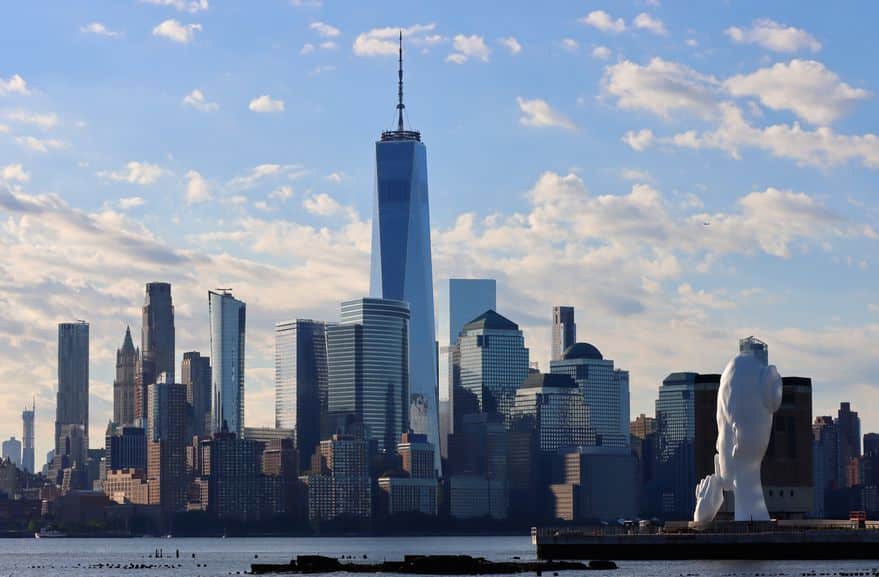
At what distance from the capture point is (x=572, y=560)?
142 metres

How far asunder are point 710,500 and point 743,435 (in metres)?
6.65

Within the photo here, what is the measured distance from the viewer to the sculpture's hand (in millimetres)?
139375

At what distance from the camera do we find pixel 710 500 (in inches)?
5507

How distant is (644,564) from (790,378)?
2894 cm

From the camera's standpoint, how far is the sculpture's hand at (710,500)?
13938 cm

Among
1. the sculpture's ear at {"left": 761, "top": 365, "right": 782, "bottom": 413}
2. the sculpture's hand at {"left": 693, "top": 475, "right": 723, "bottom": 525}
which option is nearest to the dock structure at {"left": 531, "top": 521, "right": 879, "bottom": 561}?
the sculpture's hand at {"left": 693, "top": 475, "right": 723, "bottom": 525}

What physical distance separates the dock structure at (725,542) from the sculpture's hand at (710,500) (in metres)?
1.00

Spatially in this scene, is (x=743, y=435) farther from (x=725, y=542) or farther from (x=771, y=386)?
(x=725, y=542)

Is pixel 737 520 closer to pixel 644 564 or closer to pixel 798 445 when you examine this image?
pixel 644 564

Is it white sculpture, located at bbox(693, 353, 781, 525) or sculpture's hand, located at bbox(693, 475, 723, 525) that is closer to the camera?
white sculpture, located at bbox(693, 353, 781, 525)

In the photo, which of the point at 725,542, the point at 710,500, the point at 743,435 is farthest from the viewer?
the point at 710,500

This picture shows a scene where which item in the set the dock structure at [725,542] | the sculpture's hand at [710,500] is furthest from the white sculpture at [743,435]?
the dock structure at [725,542]

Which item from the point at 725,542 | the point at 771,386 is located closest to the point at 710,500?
the point at 725,542

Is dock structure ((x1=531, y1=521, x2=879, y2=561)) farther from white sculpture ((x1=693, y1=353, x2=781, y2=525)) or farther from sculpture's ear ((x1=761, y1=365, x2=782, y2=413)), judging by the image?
sculpture's ear ((x1=761, y1=365, x2=782, y2=413))
